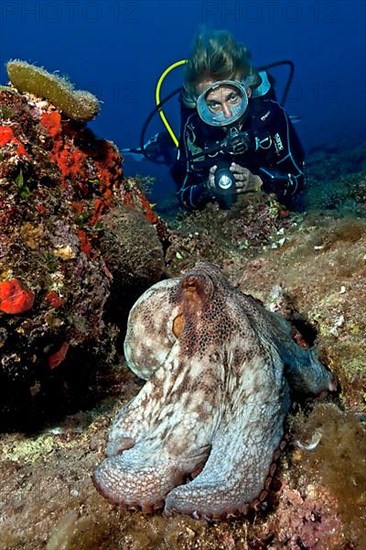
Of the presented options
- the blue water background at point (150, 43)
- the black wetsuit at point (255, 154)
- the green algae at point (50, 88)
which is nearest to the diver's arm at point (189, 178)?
the black wetsuit at point (255, 154)

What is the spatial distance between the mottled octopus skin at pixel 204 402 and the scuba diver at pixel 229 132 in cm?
481

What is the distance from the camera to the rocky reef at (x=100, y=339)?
2.03 meters

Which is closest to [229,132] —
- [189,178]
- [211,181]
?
[211,181]

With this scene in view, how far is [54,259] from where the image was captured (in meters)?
3.18

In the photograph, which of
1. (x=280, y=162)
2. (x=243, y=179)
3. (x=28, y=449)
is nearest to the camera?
(x=28, y=449)

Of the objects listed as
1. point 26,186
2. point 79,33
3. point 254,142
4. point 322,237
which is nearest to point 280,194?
point 254,142

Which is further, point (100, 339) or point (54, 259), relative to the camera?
point (100, 339)

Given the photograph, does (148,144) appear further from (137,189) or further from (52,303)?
(52,303)

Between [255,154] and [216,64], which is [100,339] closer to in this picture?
[255,154]

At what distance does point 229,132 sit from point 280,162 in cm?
118

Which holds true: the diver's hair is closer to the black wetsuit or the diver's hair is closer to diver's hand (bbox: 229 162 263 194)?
the black wetsuit

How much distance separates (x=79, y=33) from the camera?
509 feet

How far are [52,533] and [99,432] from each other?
40.4 inches

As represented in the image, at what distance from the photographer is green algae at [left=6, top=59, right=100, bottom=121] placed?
3877 mm
